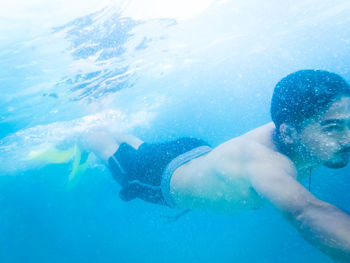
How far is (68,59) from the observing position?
10.1 meters

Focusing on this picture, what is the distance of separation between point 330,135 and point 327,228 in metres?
1.11

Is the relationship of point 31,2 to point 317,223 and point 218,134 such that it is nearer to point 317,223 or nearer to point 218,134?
point 317,223

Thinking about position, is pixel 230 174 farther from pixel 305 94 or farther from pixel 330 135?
pixel 305 94

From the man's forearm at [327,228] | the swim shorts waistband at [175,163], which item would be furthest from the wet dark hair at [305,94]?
the swim shorts waistband at [175,163]

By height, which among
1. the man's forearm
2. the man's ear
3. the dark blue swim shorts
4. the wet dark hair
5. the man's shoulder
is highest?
the wet dark hair

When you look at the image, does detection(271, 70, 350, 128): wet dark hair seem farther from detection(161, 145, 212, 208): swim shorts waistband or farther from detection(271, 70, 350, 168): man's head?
detection(161, 145, 212, 208): swim shorts waistband

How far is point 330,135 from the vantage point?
8.14ft

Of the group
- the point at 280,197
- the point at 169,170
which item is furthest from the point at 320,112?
the point at 169,170

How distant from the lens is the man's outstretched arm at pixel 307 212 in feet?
5.85

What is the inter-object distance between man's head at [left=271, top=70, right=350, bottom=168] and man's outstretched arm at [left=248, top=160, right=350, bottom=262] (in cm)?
51

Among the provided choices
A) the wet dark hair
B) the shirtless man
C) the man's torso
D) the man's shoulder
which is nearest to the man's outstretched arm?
the shirtless man

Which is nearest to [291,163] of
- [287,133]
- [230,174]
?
[287,133]

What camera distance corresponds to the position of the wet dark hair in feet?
8.20

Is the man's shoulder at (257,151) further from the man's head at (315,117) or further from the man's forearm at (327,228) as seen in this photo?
the man's forearm at (327,228)
